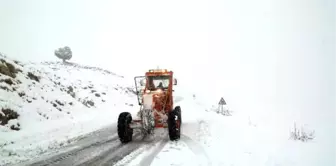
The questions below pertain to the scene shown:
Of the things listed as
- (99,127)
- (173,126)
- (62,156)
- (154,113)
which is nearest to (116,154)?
(62,156)

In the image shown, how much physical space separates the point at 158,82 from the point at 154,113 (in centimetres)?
223

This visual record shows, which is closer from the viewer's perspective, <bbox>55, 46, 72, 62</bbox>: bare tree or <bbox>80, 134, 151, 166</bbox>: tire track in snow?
<bbox>80, 134, 151, 166</bbox>: tire track in snow

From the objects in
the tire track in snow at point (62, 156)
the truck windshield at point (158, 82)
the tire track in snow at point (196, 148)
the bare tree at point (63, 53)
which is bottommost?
the tire track in snow at point (62, 156)

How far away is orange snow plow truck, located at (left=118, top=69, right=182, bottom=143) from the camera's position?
10.7 meters

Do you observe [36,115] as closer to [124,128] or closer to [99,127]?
[99,127]

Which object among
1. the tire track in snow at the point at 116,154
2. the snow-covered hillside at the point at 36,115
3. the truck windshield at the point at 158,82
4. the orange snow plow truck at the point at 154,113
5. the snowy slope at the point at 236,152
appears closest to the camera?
the tire track in snow at the point at 116,154

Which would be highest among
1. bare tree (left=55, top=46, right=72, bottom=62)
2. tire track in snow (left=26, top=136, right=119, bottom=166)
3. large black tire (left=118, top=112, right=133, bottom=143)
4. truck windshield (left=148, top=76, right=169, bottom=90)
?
bare tree (left=55, top=46, right=72, bottom=62)

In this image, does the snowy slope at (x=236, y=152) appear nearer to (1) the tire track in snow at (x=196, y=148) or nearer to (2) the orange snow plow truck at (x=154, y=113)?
(1) the tire track in snow at (x=196, y=148)

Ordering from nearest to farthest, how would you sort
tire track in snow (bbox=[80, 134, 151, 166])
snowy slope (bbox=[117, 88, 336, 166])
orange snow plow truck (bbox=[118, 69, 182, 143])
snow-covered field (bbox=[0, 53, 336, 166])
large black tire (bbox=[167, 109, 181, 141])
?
tire track in snow (bbox=[80, 134, 151, 166]), snowy slope (bbox=[117, 88, 336, 166]), snow-covered field (bbox=[0, 53, 336, 166]), large black tire (bbox=[167, 109, 181, 141]), orange snow plow truck (bbox=[118, 69, 182, 143])

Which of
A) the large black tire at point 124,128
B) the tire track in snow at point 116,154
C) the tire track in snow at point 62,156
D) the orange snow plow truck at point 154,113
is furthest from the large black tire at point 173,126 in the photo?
the tire track in snow at point 62,156

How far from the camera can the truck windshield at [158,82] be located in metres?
13.1

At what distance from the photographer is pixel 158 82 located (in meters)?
13.2

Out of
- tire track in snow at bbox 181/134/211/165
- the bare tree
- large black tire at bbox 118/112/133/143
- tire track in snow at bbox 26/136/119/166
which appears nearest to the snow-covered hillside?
tire track in snow at bbox 26/136/119/166

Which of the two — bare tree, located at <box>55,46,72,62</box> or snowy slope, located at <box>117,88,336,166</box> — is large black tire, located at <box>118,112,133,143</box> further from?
bare tree, located at <box>55,46,72,62</box>
